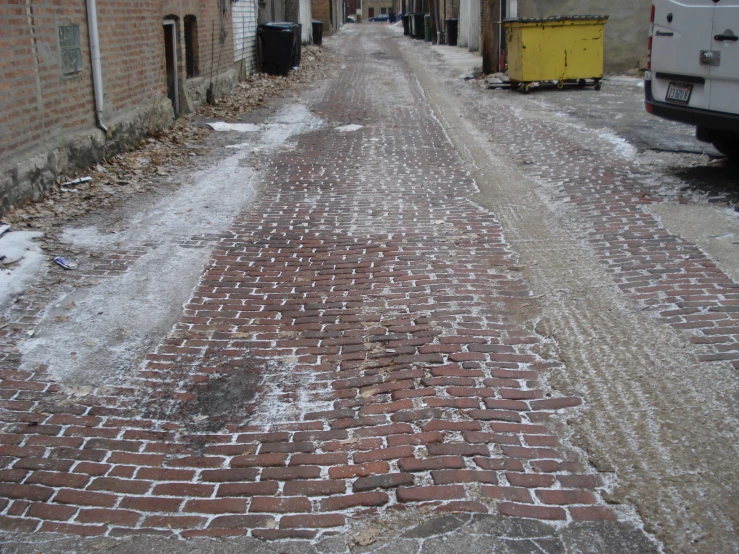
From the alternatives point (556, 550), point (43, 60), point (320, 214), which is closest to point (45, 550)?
point (556, 550)

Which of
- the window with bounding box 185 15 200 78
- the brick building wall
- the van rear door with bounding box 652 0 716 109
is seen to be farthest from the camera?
the window with bounding box 185 15 200 78

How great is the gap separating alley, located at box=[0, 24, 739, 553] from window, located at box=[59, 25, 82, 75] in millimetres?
2812

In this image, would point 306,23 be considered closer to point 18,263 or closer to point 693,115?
point 693,115

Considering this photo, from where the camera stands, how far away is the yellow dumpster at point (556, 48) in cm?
1543

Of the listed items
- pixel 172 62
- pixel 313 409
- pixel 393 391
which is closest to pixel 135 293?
pixel 313 409

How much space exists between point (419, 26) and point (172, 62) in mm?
34018

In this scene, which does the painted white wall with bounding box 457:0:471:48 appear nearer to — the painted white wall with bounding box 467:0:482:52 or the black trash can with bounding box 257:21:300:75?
the painted white wall with bounding box 467:0:482:52

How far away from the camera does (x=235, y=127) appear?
478 inches

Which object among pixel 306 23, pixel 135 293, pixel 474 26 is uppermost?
pixel 306 23

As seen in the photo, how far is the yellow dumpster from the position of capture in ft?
50.6

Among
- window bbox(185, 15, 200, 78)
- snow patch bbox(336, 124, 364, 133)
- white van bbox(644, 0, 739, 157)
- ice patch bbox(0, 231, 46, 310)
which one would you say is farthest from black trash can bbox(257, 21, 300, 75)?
ice patch bbox(0, 231, 46, 310)

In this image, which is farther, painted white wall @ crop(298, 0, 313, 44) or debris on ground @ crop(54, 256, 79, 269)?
painted white wall @ crop(298, 0, 313, 44)

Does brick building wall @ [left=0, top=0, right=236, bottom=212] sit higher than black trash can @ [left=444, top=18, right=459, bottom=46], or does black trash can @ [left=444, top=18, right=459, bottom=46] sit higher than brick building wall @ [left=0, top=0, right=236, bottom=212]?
black trash can @ [left=444, top=18, right=459, bottom=46]

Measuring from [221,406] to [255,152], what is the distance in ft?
21.7
